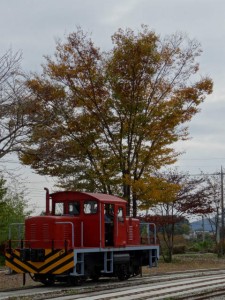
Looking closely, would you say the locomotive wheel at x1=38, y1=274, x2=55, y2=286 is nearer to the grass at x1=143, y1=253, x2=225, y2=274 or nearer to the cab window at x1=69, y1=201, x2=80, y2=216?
the cab window at x1=69, y1=201, x2=80, y2=216

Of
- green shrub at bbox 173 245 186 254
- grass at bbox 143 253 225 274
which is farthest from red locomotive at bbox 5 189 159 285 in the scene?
green shrub at bbox 173 245 186 254

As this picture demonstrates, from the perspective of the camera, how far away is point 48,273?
1825cm

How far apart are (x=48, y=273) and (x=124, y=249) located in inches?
116

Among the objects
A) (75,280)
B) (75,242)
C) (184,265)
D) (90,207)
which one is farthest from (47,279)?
(184,265)

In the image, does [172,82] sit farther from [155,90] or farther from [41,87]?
[41,87]

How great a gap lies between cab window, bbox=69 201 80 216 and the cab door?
126 cm

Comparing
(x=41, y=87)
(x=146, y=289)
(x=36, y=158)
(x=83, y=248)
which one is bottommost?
(x=146, y=289)

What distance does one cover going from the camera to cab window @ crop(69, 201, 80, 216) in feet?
63.8

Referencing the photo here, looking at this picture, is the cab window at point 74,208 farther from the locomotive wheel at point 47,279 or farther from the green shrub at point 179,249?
the green shrub at point 179,249

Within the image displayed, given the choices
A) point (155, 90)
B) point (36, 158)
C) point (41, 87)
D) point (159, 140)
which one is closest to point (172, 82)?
point (155, 90)

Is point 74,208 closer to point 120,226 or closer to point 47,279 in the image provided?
point 120,226

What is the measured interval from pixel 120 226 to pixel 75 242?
1.67 m

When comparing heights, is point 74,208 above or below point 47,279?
above

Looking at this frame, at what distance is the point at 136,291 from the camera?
647 inches
